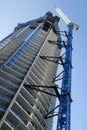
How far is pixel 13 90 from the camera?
1729 inches

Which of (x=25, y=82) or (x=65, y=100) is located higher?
(x=25, y=82)

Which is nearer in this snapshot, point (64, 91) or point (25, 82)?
point (25, 82)

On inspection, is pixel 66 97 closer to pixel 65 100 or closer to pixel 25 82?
pixel 65 100

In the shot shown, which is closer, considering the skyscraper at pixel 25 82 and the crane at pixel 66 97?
the skyscraper at pixel 25 82

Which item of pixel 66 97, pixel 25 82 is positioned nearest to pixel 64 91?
pixel 66 97

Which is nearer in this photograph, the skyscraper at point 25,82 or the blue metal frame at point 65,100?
the skyscraper at point 25,82

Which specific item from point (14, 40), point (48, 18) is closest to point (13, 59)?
point (14, 40)

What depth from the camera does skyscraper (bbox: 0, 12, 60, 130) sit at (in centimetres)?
4041

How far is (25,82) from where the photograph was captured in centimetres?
4709

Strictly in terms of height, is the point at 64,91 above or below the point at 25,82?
below

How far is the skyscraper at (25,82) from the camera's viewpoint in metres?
40.4

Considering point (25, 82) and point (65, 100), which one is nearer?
point (25, 82)

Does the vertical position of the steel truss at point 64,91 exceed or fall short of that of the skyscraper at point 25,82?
it falls short

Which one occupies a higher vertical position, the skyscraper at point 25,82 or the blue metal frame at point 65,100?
the skyscraper at point 25,82
